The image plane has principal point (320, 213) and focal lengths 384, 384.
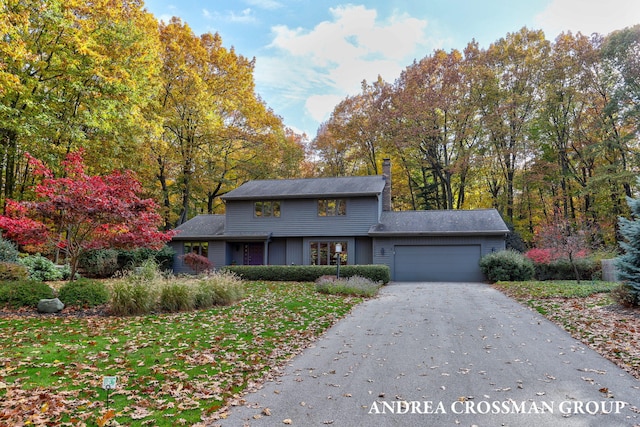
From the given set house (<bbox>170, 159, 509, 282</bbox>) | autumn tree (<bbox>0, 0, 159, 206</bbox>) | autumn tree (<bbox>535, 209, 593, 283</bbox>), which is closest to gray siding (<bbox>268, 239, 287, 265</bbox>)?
house (<bbox>170, 159, 509, 282</bbox>)

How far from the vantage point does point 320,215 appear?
21.1 metres

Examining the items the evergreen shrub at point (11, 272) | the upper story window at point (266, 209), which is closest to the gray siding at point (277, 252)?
the upper story window at point (266, 209)

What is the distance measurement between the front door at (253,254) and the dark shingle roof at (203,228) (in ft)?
5.83

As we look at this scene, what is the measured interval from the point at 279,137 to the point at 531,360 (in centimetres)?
2515

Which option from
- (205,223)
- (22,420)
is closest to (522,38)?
(205,223)

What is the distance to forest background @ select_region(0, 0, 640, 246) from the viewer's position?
1633cm

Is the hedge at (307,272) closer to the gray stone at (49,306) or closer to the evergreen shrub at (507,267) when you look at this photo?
the evergreen shrub at (507,267)

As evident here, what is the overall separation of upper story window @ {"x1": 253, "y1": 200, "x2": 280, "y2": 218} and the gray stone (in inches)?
526

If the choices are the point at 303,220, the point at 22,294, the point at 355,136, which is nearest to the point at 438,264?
the point at 303,220

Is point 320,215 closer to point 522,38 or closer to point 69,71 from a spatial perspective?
point 69,71

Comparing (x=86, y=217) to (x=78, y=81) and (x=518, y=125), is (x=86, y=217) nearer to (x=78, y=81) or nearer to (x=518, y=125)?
(x=78, y=81)

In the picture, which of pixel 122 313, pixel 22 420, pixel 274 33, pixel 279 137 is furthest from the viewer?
pixel 279 137

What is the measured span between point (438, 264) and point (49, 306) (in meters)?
16.1

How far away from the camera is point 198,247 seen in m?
23.0
